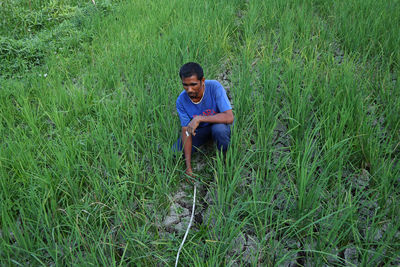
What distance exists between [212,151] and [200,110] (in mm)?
377

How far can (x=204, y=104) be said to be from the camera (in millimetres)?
1896

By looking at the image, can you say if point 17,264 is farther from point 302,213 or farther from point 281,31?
point 281,31

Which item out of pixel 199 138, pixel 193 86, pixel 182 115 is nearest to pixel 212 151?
pixel 199 138

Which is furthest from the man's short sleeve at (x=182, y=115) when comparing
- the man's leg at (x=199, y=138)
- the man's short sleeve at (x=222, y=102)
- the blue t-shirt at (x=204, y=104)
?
the man's short sleeve at (x=222, y=102)

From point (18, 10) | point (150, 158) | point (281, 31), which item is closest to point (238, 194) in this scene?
point (150, 158)

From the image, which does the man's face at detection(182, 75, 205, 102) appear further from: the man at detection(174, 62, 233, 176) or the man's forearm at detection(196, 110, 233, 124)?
the man's forearm at detection(196, 110, 233, 124)

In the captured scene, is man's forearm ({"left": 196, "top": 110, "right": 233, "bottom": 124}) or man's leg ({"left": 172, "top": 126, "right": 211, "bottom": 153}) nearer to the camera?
man's forearm ({"left": 196, "top": 110, "right": 233, "bottom": 124})

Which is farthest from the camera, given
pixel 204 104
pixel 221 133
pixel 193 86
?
pixel 204 104

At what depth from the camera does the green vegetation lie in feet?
4.24

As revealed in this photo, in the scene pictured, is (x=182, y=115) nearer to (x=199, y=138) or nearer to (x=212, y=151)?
(x=199, y=138)

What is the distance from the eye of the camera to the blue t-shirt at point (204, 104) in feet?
6.06

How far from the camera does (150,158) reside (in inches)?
72.1

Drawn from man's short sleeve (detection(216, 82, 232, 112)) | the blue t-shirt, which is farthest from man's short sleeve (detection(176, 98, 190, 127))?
man's short sleeve (detection(216, 82, 232, 112))

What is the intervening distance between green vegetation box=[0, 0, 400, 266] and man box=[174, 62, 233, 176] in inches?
4.9
